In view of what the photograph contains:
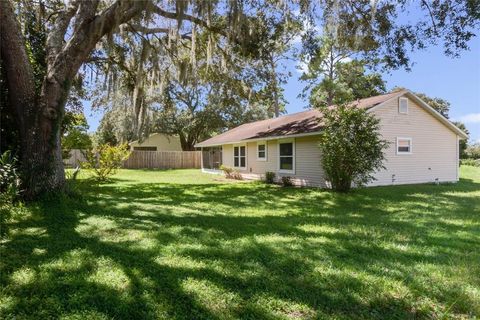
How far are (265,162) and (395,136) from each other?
6.08 m

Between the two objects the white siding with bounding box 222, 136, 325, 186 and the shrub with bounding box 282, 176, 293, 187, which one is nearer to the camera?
the white siding with bounding box 222, 136, 325, 186

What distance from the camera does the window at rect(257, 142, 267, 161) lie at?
56.3 feet

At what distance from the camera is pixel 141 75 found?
35.7ft

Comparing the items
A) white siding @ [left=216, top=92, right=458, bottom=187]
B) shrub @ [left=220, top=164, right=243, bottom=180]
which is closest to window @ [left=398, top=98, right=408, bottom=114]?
white siding @ [left=216, top=92, right=458, bottom=187]

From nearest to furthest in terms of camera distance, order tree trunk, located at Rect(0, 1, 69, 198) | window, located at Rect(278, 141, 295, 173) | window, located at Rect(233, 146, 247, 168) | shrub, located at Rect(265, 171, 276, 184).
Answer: tree trunk, located at Rect(0, 1, 69, 198) → window, located at Rect(278, 141, 295, 173) → shrub, located at Rect(265, 171, 276, 184) → window, located at Rect(233, 146, 247, 168)

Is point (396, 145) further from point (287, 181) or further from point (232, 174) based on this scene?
point (232, 174)

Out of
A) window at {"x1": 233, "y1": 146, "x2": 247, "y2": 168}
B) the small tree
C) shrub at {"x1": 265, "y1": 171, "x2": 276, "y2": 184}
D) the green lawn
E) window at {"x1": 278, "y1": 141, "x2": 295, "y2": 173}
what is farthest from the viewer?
window at {"x1": 233, "y1": 146, "x2": 247, "y2": 168}

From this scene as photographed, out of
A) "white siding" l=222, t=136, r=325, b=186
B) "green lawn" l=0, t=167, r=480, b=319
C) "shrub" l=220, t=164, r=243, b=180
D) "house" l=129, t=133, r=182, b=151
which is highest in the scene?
"house" l=129, t=133, r=182, b=151

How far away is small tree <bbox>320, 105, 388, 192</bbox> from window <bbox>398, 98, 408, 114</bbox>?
3.79 metres

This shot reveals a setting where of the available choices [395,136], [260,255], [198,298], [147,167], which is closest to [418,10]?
[395,136]

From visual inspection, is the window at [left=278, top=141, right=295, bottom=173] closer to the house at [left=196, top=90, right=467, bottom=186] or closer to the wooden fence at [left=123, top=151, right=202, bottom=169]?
the house at [left=196, top=90, right=467, bottom=186]

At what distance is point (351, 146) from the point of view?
10562mm

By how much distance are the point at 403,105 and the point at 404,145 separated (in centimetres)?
161

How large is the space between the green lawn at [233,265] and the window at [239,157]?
1264cm
